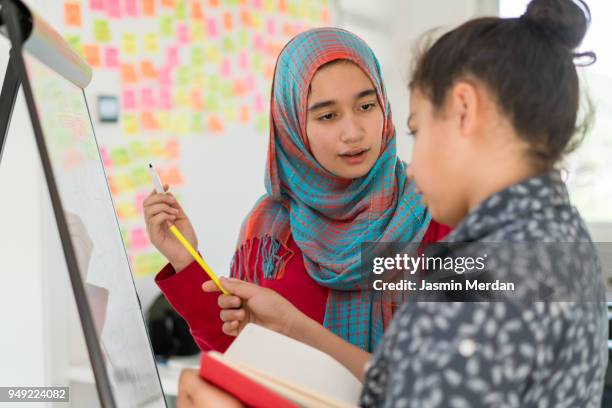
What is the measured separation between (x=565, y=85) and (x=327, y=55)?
709 millimetres

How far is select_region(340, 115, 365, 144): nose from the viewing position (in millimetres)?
1341

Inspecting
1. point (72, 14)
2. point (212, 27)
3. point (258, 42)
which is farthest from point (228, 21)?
point (72, 14)

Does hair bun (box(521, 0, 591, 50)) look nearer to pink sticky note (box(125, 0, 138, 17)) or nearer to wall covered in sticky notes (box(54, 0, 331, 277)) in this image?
wall covered in sticky notes (box(54, 0, 331, 277))

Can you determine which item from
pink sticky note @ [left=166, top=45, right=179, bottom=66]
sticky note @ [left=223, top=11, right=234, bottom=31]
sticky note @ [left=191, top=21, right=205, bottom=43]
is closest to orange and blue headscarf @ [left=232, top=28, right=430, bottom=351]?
pink sticky note @ [left=166, top=45, right=179, bottom=66]

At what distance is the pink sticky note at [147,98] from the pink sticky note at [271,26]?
2.76 feet

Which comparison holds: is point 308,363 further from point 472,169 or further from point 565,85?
point 565,85

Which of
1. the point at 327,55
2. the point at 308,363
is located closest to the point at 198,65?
the point at 327,55

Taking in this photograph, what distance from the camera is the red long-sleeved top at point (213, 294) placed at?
1353mm

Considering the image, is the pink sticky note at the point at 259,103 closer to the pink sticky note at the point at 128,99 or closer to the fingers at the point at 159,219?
the pink sticky note at the point at 128,99

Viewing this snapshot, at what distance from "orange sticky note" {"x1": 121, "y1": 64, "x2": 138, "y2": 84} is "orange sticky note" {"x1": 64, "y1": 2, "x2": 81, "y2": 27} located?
Result: 249 millimetres

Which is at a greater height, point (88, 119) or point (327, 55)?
point (327, 55)

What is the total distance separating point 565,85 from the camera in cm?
75

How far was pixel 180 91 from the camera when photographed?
2.90 meters

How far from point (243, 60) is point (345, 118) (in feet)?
6.44
